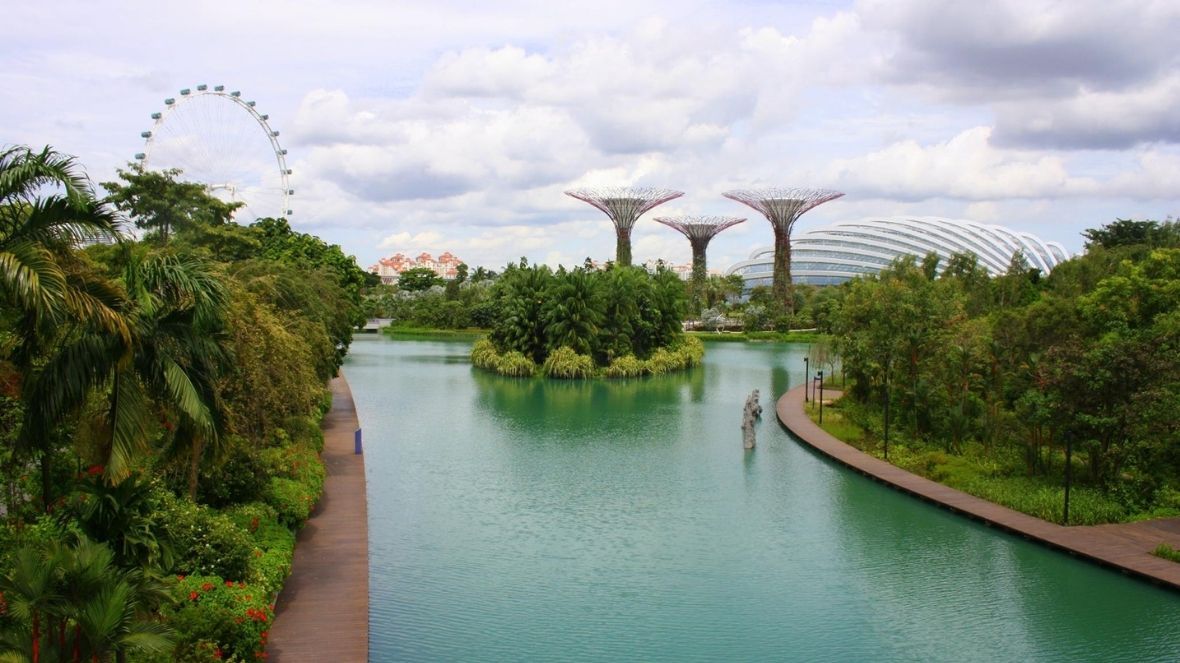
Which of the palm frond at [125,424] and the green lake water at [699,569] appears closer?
the palm frond at [125,424]

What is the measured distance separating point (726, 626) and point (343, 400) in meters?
21.6

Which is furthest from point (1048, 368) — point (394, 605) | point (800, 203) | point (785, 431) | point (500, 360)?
point (800, 203)

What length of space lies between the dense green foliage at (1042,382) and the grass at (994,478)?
0.17ft

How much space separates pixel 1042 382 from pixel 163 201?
29.3 m

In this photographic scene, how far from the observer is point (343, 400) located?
32344 millimetres

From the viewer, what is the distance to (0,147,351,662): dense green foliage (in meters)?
7.75

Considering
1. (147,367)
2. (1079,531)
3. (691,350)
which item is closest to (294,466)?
(147,367)

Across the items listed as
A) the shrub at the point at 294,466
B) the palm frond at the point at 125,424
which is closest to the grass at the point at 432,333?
the shrub at the point at 294,466

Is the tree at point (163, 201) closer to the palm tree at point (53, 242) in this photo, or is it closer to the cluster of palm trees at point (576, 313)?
the cluster of palm trees at point (576, 313)

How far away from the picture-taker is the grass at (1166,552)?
48.9 feet

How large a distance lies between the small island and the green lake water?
18692 millimetres

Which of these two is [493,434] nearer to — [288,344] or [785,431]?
[785,431]

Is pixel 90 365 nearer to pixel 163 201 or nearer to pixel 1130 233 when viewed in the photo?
pixel 163 201

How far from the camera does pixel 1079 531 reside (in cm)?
1658
